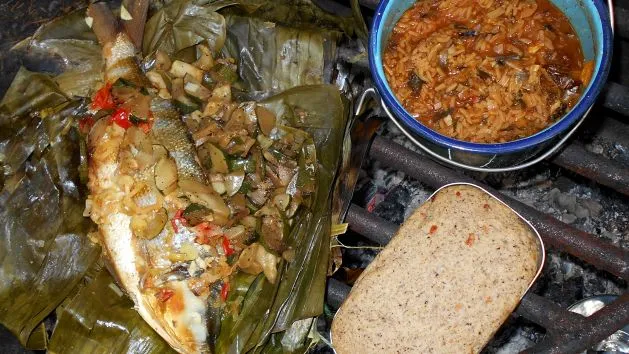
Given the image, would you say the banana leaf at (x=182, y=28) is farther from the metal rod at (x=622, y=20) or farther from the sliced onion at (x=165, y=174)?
the metal rod at (x=622, y=20)

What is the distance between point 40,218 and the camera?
3191mm

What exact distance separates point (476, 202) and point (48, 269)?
1798 mm

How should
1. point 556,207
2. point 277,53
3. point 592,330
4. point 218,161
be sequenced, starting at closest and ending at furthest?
point 592,330, point 218,161, point 277,53, point 556,207

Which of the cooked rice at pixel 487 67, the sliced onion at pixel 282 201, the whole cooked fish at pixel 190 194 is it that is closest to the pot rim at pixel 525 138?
the cooked rice at pixel 487 67

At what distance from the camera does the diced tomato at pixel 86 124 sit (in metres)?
3.08

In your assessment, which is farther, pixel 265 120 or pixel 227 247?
pixel 265 120

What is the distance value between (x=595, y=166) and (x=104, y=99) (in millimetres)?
2028

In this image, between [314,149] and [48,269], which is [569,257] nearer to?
[314,149]

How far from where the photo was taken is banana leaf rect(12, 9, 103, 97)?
132 inches

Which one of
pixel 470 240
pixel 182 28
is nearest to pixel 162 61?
pixel 182 28

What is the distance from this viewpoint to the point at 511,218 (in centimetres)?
291

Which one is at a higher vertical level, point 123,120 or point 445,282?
point 123,120

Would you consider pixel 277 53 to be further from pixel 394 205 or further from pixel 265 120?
pixel 394 205

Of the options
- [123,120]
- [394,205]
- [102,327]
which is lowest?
[102,327]
